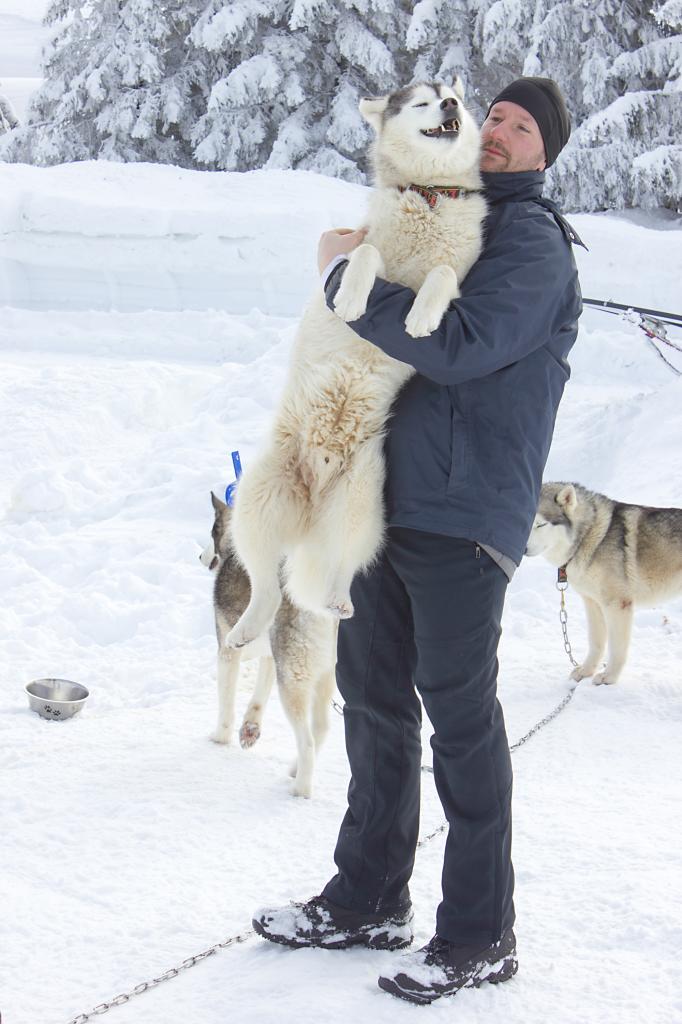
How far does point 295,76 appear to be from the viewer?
1845 centimetres

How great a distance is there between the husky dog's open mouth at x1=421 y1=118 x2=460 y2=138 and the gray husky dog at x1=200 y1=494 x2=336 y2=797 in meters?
1.79

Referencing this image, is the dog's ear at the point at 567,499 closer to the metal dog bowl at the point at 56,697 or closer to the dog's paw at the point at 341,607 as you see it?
the metal dog bowl at the point at 56,697

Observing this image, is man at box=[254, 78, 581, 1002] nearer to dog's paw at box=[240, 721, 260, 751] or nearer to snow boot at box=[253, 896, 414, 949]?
snow boot at box=[253, 896, 414, 949]

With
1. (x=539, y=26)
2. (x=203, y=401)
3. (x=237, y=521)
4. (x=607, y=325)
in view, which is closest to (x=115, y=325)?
(x=203, y=401)

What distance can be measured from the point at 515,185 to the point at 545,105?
0.19 m

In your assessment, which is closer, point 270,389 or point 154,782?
point 154,782

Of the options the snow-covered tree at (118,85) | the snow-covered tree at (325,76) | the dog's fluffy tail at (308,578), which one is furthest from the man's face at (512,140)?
the snow-covered tree at (118,85)

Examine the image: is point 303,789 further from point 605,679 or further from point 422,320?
point 422,320

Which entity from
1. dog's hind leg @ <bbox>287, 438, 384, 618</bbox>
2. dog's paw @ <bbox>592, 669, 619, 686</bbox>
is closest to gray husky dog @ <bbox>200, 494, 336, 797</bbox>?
dog's hind leg @ <bbox>287, 438, 384, 618</bbox>

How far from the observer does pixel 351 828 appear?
2412 mm

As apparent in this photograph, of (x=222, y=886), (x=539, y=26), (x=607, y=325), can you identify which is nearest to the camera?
(x=222, y=886)

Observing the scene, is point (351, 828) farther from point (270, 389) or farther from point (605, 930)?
point (270, 389)

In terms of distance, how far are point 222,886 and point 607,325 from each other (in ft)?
33.8

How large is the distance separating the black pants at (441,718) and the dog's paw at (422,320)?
1.47 feet
